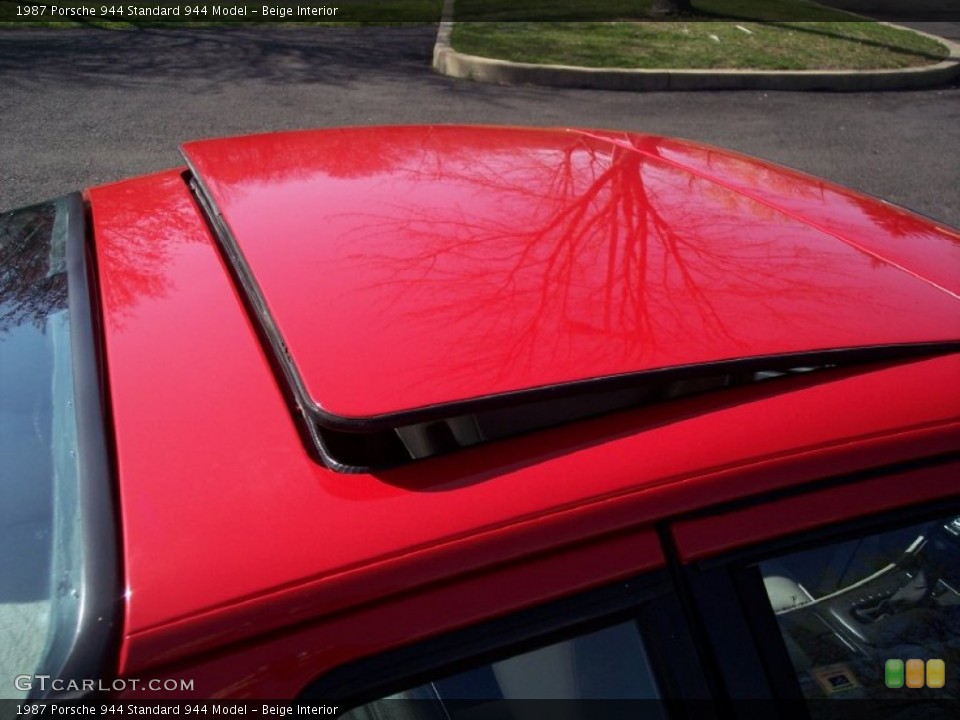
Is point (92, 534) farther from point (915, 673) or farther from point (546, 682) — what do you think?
point (915, 673)

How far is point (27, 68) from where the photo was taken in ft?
34.0

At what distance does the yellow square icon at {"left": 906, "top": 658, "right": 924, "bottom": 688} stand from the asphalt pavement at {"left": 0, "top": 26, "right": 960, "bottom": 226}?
590cm

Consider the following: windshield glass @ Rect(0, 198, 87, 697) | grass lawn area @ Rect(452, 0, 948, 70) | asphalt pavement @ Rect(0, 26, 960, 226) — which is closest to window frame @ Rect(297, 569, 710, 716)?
windshield glass @ Rect(0, 198, 87, 697)

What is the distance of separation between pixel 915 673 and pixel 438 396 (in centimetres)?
82

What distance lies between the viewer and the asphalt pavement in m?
7.66

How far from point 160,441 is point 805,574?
0.86 meters

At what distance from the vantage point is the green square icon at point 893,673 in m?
1.55

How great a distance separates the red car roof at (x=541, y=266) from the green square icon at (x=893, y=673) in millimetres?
458

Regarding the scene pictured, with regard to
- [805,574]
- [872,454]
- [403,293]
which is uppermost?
[403,293]

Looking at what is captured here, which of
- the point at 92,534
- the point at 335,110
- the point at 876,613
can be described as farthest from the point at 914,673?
the point at 335,110

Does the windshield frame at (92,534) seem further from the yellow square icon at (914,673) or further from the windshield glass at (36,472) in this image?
the yellow square icon at (914,673)

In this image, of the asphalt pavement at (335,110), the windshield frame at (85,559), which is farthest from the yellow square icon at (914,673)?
the asphalt pavement at (335,110)

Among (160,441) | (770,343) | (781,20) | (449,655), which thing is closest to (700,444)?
(770,343)

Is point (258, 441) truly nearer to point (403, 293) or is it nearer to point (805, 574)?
point (403, 293)
